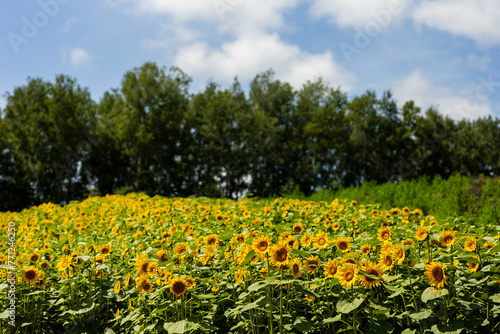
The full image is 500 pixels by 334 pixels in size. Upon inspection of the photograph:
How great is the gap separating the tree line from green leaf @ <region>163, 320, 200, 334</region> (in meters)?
21.2

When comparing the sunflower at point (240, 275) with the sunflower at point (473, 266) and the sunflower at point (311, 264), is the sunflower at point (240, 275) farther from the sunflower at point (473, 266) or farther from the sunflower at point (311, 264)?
the sunflower at point (473, 266)

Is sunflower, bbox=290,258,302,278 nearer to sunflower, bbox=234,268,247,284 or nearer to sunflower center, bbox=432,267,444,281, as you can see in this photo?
sunflower, bbox=234,268,247,284

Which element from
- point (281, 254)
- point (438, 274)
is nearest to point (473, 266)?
point (438, 274)

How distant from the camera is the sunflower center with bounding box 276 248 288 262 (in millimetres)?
2705

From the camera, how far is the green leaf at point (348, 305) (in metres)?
2.63

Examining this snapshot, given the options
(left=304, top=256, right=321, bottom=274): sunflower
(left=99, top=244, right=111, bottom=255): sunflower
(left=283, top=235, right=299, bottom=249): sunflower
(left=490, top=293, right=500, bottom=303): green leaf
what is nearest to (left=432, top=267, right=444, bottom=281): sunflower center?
(left=490, top=293, right=500, bottom=303): green leaf

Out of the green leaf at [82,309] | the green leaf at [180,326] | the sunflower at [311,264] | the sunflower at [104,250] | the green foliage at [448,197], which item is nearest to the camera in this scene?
the green leaf at [180,326]

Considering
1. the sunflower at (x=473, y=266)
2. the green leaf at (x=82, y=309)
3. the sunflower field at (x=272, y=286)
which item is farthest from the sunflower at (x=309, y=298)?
the green leaf at (x=82, y=309)

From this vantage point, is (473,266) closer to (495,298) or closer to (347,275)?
(495,298)

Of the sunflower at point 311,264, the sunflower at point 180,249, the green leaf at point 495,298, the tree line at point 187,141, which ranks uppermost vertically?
the tree line at point 187,141

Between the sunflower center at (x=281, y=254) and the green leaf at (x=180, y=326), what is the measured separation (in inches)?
28.6

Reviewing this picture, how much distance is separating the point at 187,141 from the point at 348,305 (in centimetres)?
2663

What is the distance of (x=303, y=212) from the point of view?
600cm

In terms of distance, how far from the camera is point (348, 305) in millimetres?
2693
